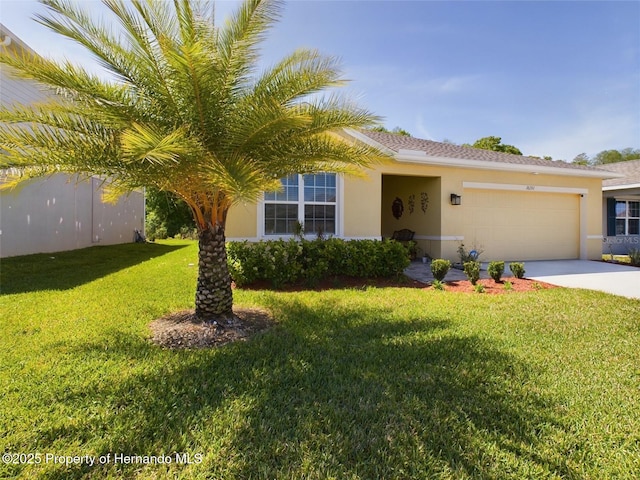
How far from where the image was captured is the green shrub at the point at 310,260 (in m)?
7.90

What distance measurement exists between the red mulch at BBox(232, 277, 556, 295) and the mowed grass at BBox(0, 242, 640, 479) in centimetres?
204

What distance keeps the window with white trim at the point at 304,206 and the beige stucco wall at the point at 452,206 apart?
1.14ft

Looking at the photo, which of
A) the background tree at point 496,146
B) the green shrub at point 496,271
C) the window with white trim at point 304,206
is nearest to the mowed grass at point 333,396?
the green shrub at point 496,271

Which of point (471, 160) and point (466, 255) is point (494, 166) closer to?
point (471, 160)

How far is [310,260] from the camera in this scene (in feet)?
27.3

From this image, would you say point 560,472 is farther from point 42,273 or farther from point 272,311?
point 42,273

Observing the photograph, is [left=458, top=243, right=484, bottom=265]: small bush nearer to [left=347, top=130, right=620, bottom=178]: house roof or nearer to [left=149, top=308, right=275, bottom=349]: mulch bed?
[left=347, top=130, right=620, bottom=178]: house roof

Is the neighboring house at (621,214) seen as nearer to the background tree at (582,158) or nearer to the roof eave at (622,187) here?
the roof eave at (622,187)

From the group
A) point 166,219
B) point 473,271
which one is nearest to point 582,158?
point 473,271

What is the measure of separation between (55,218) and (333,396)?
14.8 m

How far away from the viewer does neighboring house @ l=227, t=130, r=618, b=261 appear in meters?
9.84

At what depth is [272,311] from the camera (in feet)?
20.0

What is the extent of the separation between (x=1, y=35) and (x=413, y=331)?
13.1 m

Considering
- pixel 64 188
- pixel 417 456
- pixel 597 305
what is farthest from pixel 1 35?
pixel 597 305
